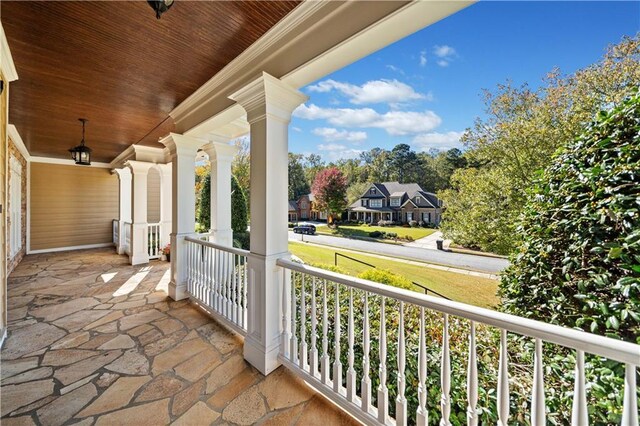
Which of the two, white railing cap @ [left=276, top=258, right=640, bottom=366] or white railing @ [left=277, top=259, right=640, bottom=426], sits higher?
white railing cap @ [left=276, top=258, right=640, bottom=366]

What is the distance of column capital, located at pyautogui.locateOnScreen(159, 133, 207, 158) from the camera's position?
3.68 meters

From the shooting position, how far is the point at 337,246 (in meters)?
12.5

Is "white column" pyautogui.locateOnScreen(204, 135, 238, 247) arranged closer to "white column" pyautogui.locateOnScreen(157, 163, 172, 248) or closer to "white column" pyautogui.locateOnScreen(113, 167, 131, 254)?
"white column" pyautogui.locateOnScreen(157, 163, 172, 248)

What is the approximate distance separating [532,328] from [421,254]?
34.2ft

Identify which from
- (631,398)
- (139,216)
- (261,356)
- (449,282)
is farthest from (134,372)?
(449,282)

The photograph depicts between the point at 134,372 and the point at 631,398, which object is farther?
the point at 134,372

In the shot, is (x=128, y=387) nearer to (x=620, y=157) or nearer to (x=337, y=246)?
(x=620, y=157)

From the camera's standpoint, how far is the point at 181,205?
3.81 meters

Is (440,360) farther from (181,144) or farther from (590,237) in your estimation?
(181,144)

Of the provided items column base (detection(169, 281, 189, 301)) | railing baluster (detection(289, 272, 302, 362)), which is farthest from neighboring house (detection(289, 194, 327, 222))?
railing baluster (detection(289, 272, 302, 362))

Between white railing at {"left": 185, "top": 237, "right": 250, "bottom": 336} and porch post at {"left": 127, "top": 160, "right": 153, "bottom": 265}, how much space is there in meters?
3.21

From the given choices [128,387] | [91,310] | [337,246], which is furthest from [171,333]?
[337,246]

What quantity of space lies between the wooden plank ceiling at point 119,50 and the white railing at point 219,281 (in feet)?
6.32

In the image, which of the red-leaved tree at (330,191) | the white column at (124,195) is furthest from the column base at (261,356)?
the red-leaved tree at (330,191)
